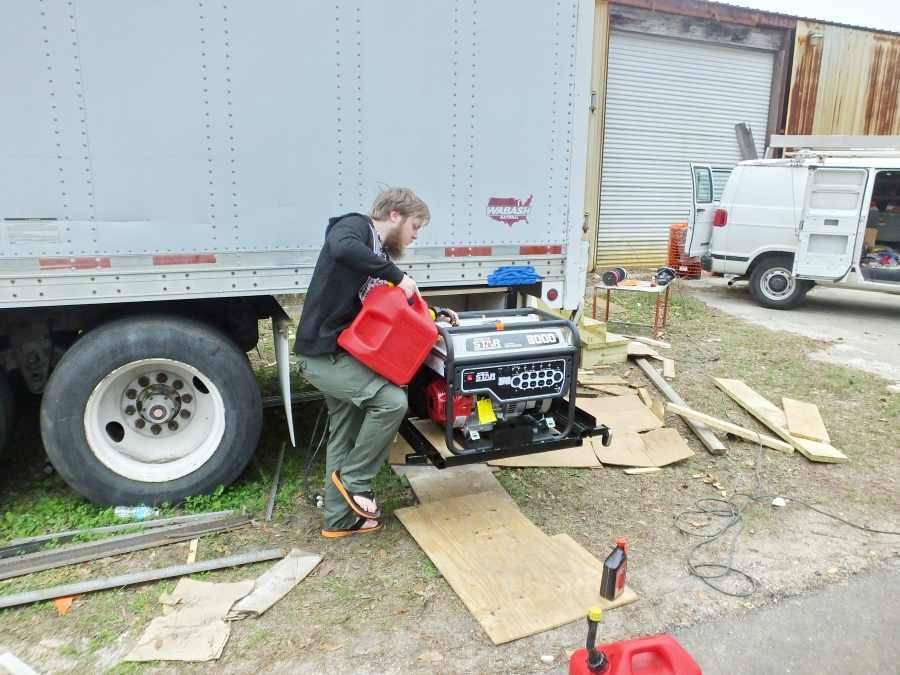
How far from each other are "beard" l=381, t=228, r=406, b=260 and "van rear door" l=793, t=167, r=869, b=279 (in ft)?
28.0

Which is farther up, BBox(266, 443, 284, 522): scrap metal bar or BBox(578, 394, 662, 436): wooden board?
BBox(578, 394, 662, 436): wooden board

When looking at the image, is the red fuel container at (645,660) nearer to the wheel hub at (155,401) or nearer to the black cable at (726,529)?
the black cable at (726,529)

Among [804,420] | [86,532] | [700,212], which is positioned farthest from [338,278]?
[700,212]

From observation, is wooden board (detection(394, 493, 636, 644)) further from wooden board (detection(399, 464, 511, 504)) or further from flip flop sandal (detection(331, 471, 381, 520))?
flip flop sandal (detection(331, 471, 381, 520))

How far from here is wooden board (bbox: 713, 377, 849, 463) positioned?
16.3ft

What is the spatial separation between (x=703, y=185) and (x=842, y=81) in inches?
294

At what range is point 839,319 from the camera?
1003 centimetres

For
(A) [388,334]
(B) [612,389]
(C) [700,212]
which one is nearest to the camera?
(A) [388,334]

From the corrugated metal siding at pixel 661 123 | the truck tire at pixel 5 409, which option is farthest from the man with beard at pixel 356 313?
the corrugated metal siding at pixel 661 123

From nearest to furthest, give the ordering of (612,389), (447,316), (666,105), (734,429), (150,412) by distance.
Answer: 1. (150,412)
2. (447,316)
3. (734,429)
4. (612,389)
5. (666,105)

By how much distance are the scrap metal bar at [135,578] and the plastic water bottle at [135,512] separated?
0.49m

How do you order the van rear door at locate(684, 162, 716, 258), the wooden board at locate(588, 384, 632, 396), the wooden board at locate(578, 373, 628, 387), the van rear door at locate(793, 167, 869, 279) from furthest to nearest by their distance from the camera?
1. the van rear door at locate(684, 162, 716, 258)
2. the van rear door at locate(793, 167, 869, 279)
3. the wooden board at locate(578, 373, 628, 387)
4. the wooden board at locate(588, 384, 632, 396)

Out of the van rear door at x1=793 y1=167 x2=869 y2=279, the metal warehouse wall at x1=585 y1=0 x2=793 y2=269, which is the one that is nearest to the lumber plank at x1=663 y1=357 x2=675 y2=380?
the van rear door at x1=793 y1=167 x2=869 y2=279

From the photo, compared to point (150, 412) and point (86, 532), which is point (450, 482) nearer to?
point (150, 412)
